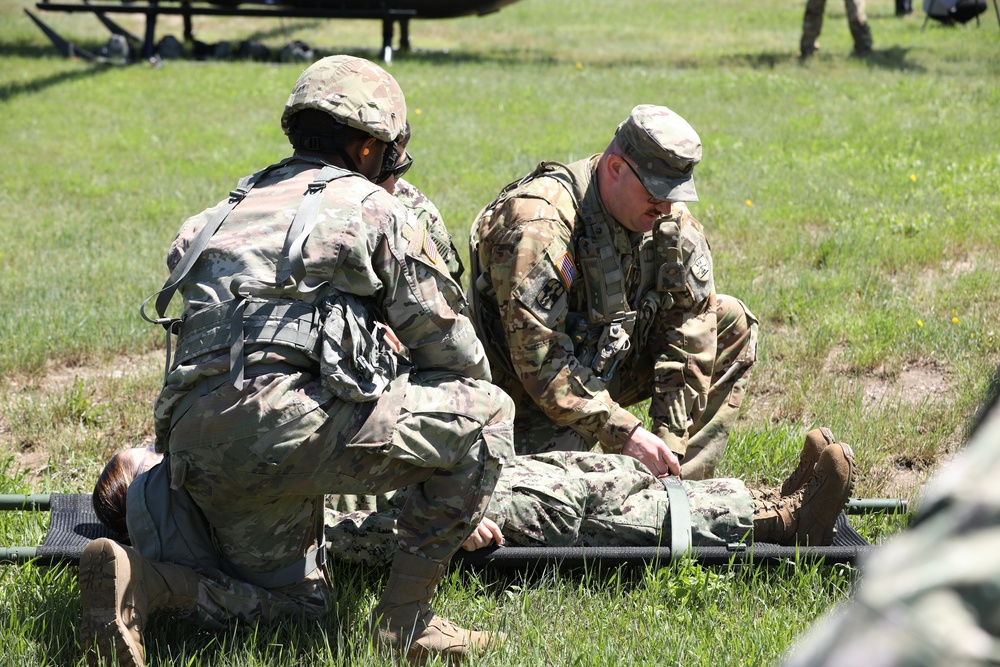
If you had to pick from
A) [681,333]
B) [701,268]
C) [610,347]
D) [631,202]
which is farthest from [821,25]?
[610,347]

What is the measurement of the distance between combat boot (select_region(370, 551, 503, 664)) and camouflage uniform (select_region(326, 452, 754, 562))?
0.45 metres

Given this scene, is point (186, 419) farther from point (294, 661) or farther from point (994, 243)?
point (994, 243)

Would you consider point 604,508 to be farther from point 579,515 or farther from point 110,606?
point 110,606

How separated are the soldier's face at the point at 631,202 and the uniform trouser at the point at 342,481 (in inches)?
45.4

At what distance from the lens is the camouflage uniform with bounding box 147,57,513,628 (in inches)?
111

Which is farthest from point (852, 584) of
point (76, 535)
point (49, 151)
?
point (49, 151)

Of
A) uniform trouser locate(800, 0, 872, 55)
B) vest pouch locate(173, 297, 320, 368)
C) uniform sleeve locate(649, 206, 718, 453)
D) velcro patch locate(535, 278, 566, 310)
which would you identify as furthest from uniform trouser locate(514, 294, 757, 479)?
uniform trouser locate(800, 0, 872, 55)

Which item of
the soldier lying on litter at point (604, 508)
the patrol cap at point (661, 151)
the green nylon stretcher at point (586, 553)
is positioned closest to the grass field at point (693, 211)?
the green nylon stretcher at point (586, 553)

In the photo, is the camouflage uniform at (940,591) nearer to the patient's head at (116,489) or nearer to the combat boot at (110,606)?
the combat boot at (110,606)

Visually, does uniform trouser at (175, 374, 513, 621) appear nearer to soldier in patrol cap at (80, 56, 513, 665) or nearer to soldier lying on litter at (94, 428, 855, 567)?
soldier in patrol cap at (80, 56, 513, 665)

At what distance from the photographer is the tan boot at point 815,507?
141 inches

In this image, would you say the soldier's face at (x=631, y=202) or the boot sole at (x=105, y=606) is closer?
the boot sole at (x=105, y=606)

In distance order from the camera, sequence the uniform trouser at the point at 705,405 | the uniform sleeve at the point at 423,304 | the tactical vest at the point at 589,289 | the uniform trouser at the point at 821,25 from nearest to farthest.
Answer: the uniform sleeve at the point at 423,304, the tactical vest at the point at 589,289, the uniform trouser at the point at 705,405, the uniform trouser at the point at 821,25

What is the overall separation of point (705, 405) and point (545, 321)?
0.89 meters
